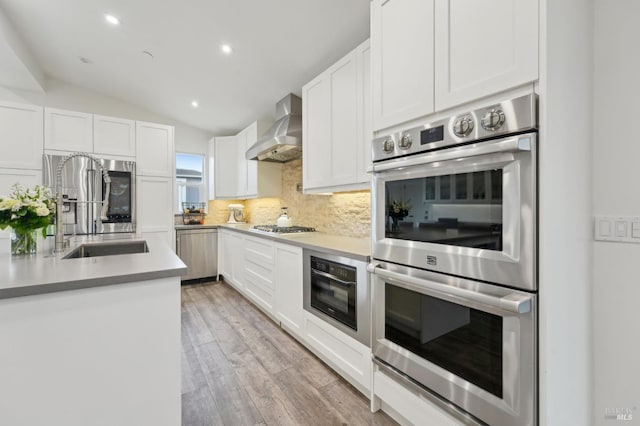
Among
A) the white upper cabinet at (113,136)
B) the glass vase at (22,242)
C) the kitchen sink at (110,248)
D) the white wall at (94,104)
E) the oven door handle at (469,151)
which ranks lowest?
the kitchen sink at (110,248)

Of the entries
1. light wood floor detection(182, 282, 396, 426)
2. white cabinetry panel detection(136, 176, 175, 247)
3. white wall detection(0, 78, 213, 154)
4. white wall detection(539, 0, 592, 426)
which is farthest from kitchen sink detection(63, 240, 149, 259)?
white wall detection(0, 78, 213, 154)

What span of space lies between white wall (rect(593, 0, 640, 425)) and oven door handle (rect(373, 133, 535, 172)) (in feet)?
2.11

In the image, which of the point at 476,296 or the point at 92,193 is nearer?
the point at 476,296

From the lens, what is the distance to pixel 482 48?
1.17 m

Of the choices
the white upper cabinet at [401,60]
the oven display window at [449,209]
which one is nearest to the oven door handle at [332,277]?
the oven display window at [449,209]

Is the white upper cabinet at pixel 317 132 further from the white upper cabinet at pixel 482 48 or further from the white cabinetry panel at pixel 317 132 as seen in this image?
the white upper cabinet at pixel 482 48

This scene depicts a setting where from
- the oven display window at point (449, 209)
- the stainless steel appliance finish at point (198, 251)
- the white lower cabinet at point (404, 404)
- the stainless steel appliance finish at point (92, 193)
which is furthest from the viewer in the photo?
the stainless steel appliance finish at point (198, 251)

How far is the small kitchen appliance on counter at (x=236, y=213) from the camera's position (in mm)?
5219

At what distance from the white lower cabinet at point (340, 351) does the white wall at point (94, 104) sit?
14.0 ft

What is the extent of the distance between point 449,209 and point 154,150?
410 centimetres

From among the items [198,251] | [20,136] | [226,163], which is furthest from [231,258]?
[20,136]

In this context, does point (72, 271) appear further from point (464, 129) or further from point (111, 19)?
point (111, 19)

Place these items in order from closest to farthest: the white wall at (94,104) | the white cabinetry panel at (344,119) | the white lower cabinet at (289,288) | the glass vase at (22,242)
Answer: the glass vase at (22,242)
the white cabinetry panel at (344,119)
the white lower cabinet at (289,288)
the white wall at (94,104)

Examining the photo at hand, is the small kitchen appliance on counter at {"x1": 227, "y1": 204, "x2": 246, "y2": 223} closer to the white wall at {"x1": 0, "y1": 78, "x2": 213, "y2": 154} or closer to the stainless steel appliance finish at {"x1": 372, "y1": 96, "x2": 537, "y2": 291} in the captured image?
the white wall at {"x1": 0, "y1": 78, "x2": 213, "y2": 154}
